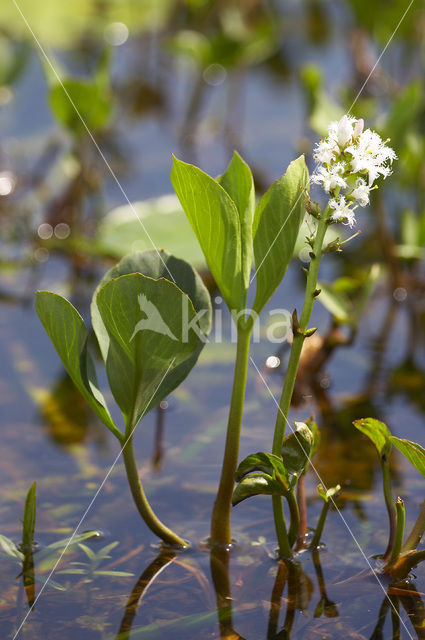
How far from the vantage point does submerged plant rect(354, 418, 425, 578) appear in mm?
1125

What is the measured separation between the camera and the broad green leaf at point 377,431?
1135 mm

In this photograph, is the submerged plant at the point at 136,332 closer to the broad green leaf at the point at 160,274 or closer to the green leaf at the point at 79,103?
the broad green leaf at the point at 160,274

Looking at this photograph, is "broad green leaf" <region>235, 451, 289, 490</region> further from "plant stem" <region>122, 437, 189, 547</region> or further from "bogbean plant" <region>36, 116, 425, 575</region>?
"plant stem" <region>122, 437, 189, 547</region>

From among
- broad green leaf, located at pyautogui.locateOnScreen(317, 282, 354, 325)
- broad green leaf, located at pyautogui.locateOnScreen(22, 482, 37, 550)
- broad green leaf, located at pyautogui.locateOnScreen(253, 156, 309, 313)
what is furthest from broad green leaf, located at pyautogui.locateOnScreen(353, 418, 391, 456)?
broad green leaf, located at pyautogui.locateOnScreen(317, 282, 354, 325)

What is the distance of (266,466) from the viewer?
1131 millimetres

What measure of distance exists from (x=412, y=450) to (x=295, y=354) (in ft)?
0.68

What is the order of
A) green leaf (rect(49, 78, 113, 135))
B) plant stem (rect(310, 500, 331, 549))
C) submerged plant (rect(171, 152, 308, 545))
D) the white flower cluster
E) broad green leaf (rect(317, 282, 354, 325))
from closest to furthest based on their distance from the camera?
1. the white flower cluster
2. submerged plant (rect(171, 152, 308, 545))
3. plant stem (rect(310, 500, 331, 549))
4. broad green leaf (rect(317, 282, 354, 325))
5. green leaf (rect(49, 78, 113, 135))

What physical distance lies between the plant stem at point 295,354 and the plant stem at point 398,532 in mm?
157

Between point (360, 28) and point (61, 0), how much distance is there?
1.83 m

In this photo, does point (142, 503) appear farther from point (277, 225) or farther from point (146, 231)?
point (146, 231)

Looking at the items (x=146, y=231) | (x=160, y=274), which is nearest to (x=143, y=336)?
(x=160, y=274)

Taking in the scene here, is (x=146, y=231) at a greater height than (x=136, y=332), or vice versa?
(x=146, y=231)

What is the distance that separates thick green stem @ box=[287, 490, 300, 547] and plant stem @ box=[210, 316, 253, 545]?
0.31ft

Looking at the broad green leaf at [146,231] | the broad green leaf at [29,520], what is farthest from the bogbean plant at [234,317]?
the broad green leaf at [146,231]
